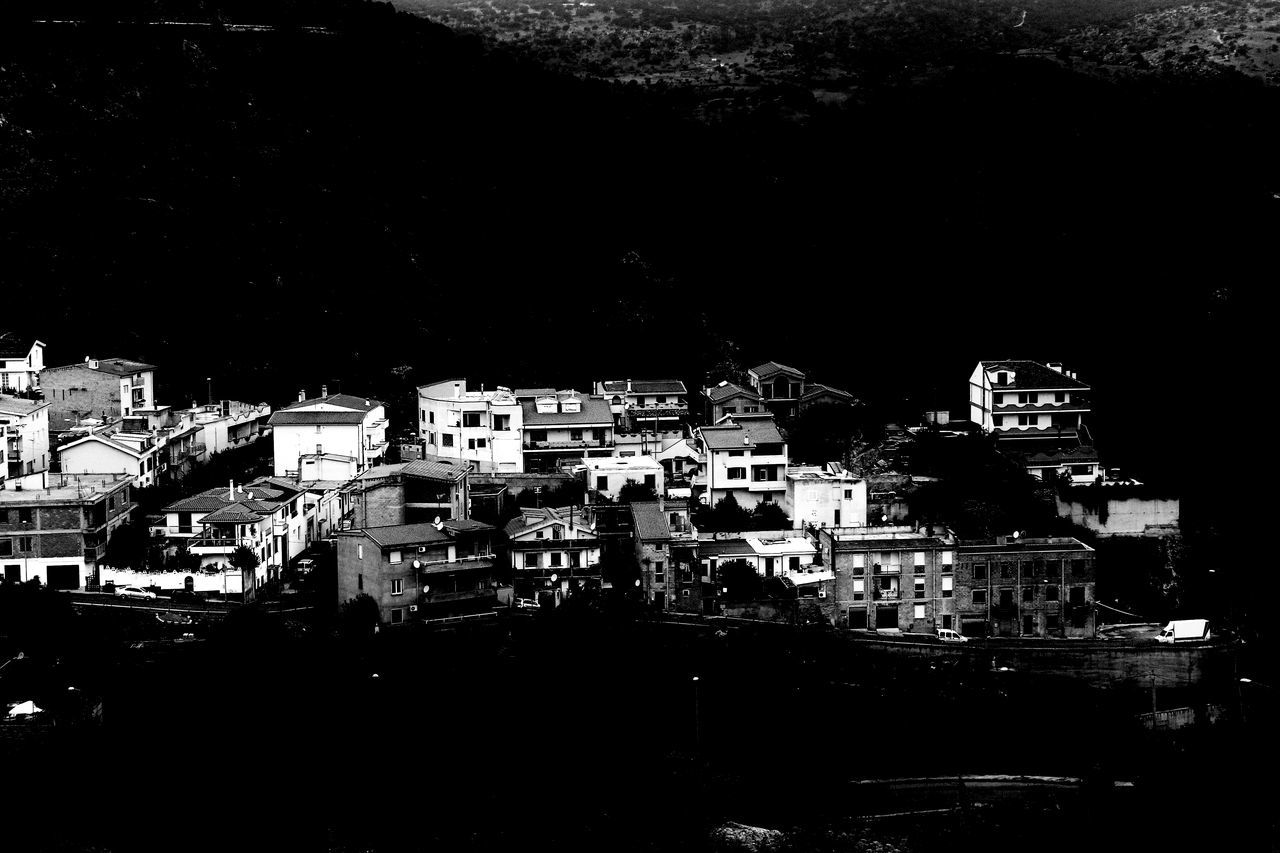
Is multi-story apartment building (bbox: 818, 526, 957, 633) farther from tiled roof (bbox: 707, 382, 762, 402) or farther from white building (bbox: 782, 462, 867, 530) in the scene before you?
tiled roof (bbox: 707, 382, 762, 402)

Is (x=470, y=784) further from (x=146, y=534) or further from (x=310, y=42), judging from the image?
(x=310, y=42)

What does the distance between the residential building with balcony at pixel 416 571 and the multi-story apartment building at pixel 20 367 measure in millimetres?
13451

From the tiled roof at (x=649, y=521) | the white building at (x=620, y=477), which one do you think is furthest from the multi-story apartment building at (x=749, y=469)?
the tiled roof at (x=649, y=521)

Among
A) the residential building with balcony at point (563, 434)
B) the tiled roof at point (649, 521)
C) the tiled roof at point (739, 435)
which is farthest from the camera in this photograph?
the residential building with balcony at point (563, 434)

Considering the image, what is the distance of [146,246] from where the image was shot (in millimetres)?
46844

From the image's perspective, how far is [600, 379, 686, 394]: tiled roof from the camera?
3928 cm

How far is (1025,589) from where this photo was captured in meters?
29.6

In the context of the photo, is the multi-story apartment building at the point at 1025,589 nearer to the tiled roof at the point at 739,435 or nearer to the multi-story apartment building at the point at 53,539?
the tiled roof at the point at 739,435

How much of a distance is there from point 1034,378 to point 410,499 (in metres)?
14.4

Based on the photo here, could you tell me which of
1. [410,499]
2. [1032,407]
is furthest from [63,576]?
[1032,407]

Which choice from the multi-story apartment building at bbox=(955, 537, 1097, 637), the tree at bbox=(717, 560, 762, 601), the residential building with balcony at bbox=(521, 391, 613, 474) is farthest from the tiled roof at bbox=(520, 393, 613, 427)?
the multi-story apartment building at bbox=(955, 537, 1097, 637)

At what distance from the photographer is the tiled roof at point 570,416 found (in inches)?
1383

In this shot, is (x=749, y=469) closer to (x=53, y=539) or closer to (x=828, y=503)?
(x=828, y=503)

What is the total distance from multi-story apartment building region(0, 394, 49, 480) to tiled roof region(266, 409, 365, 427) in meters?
4.51
